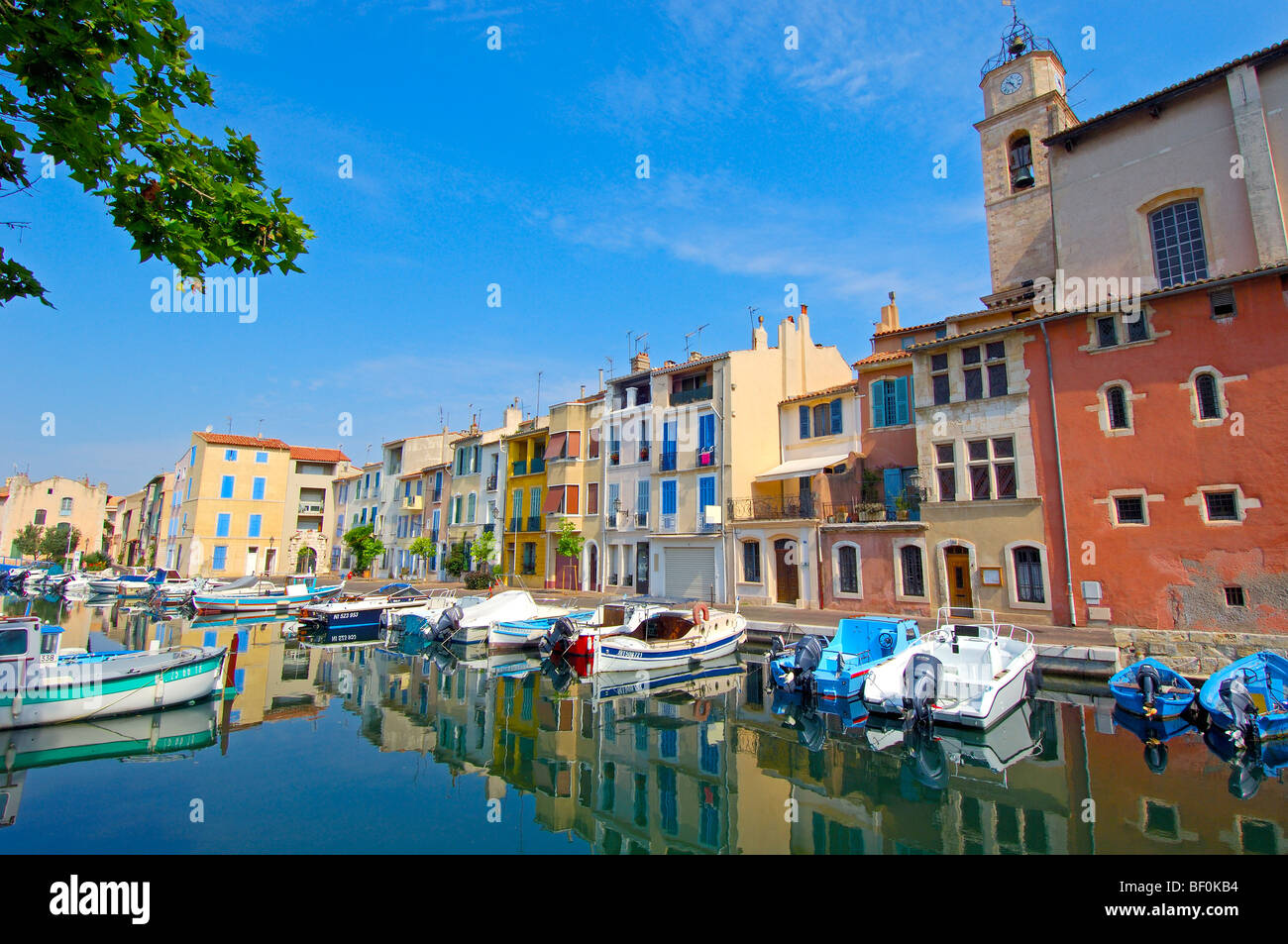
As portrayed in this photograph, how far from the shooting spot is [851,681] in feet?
51.8

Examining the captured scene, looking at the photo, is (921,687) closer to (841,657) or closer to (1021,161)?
(841,657)

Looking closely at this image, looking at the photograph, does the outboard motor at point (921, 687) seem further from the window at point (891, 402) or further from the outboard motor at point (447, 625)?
the outboard motor at point (447, 625)

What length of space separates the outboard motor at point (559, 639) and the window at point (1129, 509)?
17.0m

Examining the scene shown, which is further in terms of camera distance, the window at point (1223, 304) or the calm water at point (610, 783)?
the window at point (1223, 304)

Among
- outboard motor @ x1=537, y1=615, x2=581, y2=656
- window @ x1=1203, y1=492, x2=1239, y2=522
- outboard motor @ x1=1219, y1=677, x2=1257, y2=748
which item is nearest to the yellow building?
outboard motor @ x1=537, y1=615, x2=581, y2=656

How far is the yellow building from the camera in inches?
1548

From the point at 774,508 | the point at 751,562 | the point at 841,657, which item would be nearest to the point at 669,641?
the point at 841,657

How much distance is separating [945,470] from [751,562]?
362 inches

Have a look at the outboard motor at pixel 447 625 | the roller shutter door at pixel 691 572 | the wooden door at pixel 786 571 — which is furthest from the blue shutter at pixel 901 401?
the outboard motor at pixel 447 625

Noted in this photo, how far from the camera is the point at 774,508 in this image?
94.9 ft

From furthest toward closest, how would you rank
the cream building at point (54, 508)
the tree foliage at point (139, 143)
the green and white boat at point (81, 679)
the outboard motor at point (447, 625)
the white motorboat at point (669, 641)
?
the cream building at point (54, 508) < the outboard motor at point (447, 625) < the white motorboat at point (669, 641) < the green and white boat at point (81, 679) < the tree foliage at point (139, 143)

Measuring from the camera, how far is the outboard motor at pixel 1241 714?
1148cm

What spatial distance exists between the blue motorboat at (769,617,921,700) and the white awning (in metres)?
10.3

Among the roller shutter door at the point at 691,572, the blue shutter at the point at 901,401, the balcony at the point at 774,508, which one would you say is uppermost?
the blue shutter at the point at 901,401
